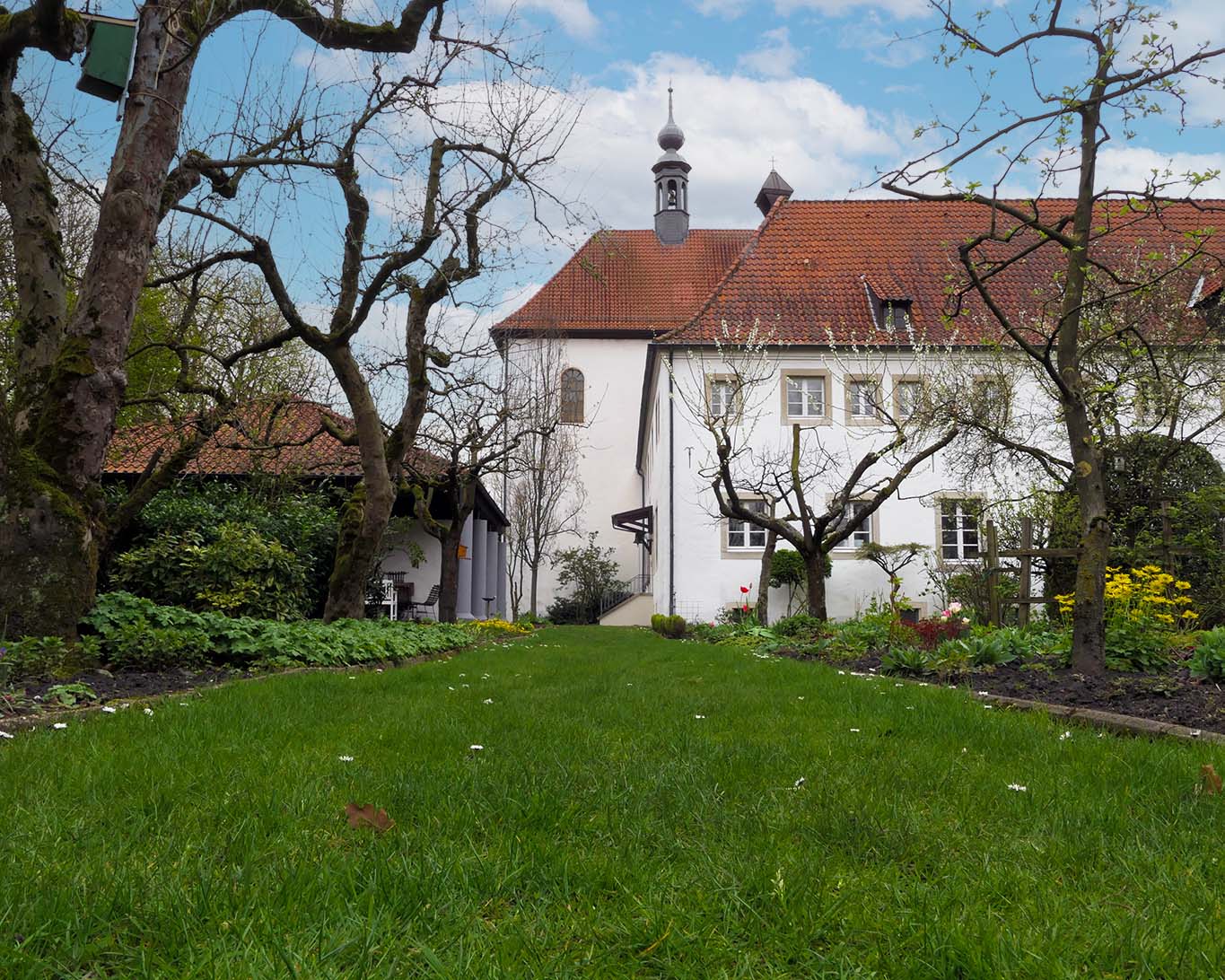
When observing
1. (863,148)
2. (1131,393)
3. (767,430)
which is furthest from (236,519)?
(1131,393)

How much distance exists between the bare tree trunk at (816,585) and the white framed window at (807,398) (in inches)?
338

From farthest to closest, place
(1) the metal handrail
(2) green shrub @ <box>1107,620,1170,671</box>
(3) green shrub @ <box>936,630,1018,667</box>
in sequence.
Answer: (1) the metal handrail, (3) green shrub @ <box>936,630,1018,667</box>, (2) green shrub @ <box>1107,620,1170,671</box>

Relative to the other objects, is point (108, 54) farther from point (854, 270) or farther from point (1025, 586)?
point (854, 270)

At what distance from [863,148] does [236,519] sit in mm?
9592

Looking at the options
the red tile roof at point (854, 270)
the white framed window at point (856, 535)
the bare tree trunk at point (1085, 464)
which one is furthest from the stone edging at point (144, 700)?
the red tile roof at point (854, 270)

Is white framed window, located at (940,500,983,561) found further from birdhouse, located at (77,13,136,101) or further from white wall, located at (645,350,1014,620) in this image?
birdhouse, located at (77,13,136,101)

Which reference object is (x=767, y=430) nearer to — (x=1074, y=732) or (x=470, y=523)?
(x=470, y=523)

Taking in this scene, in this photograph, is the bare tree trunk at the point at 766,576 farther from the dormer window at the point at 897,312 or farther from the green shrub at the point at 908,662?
the green shrub at the point at 908,662

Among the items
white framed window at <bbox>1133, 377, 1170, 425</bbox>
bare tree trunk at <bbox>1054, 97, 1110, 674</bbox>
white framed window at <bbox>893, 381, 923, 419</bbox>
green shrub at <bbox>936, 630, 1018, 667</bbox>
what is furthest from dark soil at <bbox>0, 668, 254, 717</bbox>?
white framed window at <bbox>893, 381, 923, 419</bbox>

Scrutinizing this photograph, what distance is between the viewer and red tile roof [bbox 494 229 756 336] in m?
36.3

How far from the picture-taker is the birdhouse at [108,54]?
24.6 feet

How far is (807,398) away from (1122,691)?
1799 cm

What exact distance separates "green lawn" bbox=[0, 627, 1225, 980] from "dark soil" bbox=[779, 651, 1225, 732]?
0.91 meters

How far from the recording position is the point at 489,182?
38.1 feet
